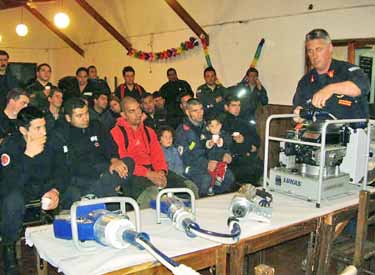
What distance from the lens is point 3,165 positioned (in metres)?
2.69

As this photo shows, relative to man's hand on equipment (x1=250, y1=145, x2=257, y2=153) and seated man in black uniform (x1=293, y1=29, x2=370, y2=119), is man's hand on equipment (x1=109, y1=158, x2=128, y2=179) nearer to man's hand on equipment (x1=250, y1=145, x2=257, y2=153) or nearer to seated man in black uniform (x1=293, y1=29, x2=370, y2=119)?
seated man in black uniform (x1=293, y1=29, x2=370, y2=119)

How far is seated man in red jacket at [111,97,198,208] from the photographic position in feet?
11.0

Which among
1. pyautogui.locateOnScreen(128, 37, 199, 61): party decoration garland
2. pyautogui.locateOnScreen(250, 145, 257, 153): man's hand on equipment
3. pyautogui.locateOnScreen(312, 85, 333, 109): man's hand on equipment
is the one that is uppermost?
pyautogui.locateOnScreen(128, 37, 199, 61): party decoration garland

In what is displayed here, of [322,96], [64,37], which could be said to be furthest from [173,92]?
[64,37]

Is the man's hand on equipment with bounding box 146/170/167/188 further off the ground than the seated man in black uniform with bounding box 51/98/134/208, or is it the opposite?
the seated man in black uniform with bounding box 51/98/134/208

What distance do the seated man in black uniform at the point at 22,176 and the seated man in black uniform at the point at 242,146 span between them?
196 centimetres

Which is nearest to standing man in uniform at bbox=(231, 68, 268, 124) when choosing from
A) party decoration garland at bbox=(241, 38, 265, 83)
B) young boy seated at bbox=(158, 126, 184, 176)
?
party decoration garland at bbox=(241, 38, 265, 83)

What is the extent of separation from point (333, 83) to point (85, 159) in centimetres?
189

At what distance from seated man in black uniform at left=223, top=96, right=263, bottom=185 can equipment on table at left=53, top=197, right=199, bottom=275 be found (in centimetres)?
251

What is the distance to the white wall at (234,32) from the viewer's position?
554 centimetres

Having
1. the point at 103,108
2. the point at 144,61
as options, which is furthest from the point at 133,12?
the point at 103,108

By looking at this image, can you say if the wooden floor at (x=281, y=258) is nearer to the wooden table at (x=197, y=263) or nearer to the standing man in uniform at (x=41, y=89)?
the wooden table at (x=197, y=263)

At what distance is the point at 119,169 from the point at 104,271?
1.66 meters

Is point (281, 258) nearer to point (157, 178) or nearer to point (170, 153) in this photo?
point (157, 178)
